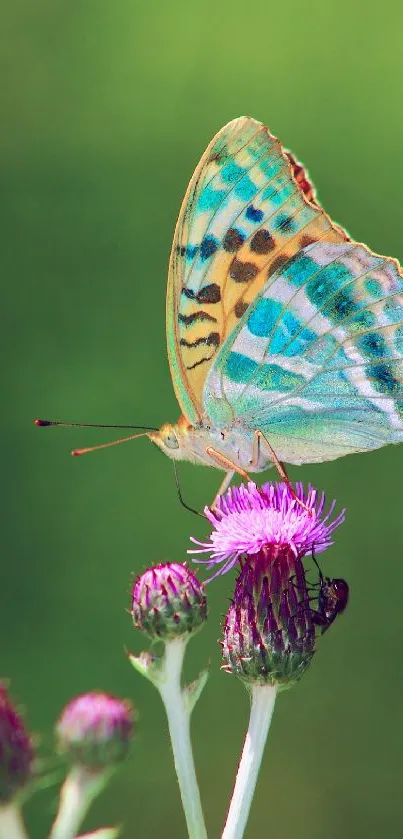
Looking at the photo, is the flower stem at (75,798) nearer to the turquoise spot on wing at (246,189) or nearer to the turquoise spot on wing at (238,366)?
the turquoise spot on wing at (238,366)

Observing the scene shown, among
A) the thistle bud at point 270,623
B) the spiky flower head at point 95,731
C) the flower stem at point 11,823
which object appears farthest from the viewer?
the thistle bud at point 270,623

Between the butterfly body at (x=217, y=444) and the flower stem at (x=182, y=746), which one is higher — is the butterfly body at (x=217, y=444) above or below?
above

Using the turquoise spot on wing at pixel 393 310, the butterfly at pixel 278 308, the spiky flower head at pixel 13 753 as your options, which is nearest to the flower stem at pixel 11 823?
the spiky flower head at pixel 13 753

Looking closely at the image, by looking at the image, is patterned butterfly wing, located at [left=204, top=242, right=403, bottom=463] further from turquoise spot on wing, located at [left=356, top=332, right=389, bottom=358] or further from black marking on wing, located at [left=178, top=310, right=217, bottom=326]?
black marking on wing, located at [left=178, top=310, right=217, bottom=326]

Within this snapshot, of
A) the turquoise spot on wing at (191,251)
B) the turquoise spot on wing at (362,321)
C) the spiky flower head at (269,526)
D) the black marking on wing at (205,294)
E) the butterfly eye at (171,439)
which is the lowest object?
the spiky flower head at (269,526)

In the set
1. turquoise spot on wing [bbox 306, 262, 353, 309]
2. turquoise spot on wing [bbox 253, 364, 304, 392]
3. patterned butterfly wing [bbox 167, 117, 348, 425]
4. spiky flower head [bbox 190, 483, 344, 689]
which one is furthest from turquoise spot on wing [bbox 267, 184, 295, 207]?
spiky flower head [bbox 190, 483, 344, 689]
